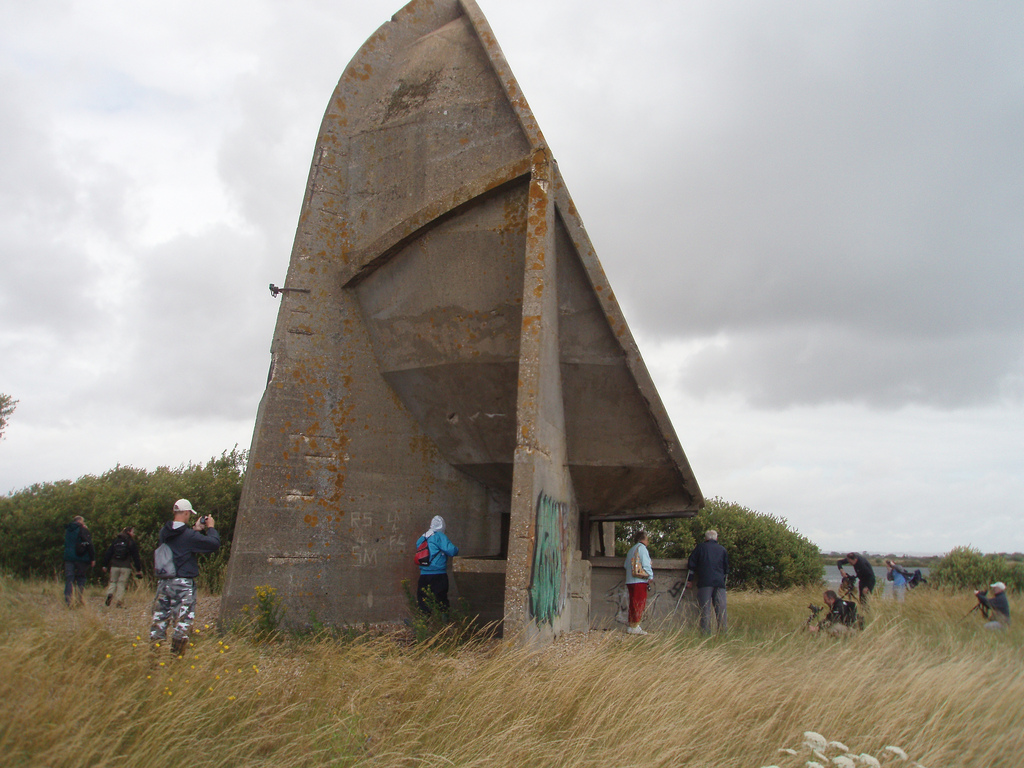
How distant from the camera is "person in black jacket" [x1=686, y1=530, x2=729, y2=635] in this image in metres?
10.1

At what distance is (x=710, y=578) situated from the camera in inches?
397

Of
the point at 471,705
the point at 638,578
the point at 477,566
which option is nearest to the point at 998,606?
the point at 638,578

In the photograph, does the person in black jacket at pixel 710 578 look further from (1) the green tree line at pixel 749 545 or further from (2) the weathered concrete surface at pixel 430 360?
(1) the green tree line at pixel 749 545

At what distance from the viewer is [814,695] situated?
5.92m

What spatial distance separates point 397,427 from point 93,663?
4.84 m

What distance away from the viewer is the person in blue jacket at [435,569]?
8531mm

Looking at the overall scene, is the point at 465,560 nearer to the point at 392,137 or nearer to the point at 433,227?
the point at 433,227

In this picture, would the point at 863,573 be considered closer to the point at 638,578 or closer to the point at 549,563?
the point at 638,578

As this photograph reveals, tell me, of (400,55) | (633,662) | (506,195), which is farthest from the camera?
(400,55)

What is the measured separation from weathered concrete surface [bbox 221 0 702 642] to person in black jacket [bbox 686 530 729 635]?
1.21 metres

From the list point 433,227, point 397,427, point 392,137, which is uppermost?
point 392,137

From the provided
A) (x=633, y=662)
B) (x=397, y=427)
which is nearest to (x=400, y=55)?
(x=397, y=427)

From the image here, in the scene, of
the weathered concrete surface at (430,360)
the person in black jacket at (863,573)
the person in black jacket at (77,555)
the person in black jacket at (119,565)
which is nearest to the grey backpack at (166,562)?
the weathered concrete surface at (430,360)

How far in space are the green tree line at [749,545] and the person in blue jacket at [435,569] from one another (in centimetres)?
1146
